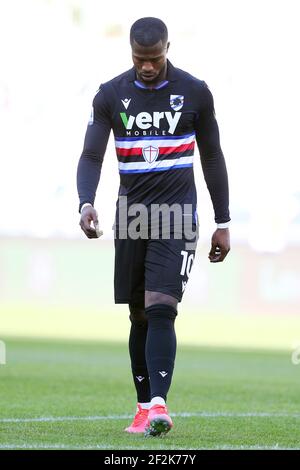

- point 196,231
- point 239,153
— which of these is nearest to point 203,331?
point 239,153

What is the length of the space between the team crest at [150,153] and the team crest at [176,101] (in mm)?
256

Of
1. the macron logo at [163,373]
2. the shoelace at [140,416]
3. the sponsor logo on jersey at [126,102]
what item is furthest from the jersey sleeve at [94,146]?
the shoelace at [140,416]

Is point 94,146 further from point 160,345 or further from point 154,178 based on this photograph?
point 160,345

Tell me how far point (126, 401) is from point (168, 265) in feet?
9.01

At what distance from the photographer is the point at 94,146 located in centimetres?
700

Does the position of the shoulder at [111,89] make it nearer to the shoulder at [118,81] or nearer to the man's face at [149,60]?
the shoulder at [118,81]

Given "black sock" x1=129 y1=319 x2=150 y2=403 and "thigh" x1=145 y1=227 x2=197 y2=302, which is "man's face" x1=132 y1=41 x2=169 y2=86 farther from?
"black sock" x1=129 y1=319 x2=150 y2=403

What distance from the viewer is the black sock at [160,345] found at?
655 cm

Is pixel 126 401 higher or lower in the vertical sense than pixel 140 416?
lower

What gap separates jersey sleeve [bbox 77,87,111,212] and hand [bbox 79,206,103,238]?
0.84 feet

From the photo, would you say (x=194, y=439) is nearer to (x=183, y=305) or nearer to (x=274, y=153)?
(x=274, y=153)

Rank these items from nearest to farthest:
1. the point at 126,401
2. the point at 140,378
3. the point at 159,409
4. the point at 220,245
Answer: the point at 159,409 < the point at 220,245 < the point at 140,378 < the point at 126,401

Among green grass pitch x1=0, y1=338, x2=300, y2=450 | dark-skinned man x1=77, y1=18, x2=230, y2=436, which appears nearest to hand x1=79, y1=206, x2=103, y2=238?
dark-skinned man x1=77, y1=18, x2=230, y2=436

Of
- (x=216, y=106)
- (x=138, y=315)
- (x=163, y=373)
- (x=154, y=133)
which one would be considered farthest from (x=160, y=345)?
(x=216, y=106)
